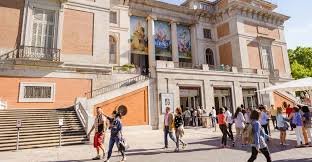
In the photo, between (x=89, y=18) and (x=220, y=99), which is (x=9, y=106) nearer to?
(x=89, y=18)

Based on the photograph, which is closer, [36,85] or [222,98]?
[36,85]

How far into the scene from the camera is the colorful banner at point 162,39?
27.8 metres

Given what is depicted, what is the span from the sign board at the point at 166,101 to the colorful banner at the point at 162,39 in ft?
31.4

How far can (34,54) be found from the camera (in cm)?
1702

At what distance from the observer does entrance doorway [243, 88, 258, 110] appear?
958 inches

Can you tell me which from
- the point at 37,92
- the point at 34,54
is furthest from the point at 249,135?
the point at 34,54

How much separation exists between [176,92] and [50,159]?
12.4 metres

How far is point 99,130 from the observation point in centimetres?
832

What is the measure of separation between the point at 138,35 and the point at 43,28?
10.9 metres

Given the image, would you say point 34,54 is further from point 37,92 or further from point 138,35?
point 138,35

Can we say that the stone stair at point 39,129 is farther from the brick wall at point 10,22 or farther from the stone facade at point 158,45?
the brick wall at point 10,22

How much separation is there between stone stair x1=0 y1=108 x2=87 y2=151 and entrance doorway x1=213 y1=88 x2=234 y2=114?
43.6 ft

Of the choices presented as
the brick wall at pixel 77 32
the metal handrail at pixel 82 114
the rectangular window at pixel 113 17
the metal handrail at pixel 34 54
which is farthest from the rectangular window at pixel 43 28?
Answer: the rectangular window at pixel 113 17

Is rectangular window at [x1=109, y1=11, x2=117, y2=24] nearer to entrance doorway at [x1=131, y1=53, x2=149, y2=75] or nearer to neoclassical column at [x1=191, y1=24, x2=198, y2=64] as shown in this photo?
entrance doorway at [x1=131, y1=53, x2=149, y2=75]
